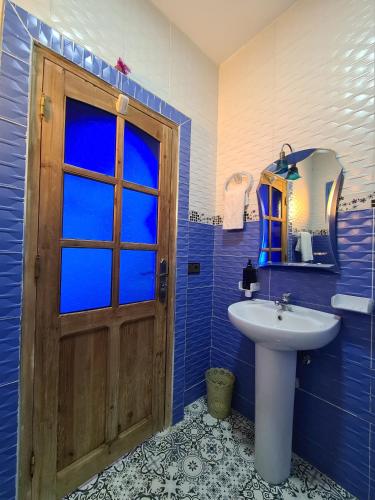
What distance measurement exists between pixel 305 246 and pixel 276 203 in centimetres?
35

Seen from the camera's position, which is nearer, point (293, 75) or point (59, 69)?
point (59, 69)

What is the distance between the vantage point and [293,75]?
4.42ft

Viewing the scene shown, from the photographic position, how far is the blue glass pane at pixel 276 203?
1.44 metres

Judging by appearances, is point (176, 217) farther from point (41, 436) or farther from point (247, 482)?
point (247, 482)

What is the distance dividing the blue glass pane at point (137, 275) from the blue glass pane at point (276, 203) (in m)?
0.85

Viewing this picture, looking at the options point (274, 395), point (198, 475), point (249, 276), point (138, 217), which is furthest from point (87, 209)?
point (198, 475)

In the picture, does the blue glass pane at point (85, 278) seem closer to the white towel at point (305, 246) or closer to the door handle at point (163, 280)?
the door handle at point (163, 280)

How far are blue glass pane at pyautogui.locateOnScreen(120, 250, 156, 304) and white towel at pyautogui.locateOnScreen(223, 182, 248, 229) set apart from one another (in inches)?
25.4

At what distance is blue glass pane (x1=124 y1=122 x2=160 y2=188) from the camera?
1257mm

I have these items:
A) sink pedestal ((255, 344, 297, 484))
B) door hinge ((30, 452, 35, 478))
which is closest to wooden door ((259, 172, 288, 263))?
sink pedestal ((255, 344, 297, 484))

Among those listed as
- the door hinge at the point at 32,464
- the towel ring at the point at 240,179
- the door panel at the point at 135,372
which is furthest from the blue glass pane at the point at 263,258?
the door hinge at the point at 32,464

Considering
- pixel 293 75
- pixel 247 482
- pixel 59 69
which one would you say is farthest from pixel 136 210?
pixel 247 482

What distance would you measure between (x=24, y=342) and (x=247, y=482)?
4.27ft

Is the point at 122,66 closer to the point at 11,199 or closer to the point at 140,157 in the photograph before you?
the point at 140,157
